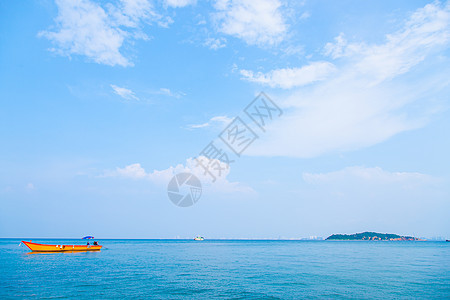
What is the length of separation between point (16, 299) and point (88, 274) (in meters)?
13.4

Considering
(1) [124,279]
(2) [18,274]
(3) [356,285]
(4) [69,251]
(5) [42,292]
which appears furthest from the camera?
(4) [69,251]

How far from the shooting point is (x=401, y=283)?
102ft

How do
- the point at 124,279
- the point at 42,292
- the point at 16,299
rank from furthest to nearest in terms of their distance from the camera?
the point at 124,279 < the point at 42,292 < the point at 16,299

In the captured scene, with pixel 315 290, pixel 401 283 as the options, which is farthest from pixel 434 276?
pixel 315 290

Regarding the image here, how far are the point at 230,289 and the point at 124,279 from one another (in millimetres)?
13025

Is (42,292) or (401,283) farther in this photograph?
(401,283)

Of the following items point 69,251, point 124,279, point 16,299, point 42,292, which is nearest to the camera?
point 16,299

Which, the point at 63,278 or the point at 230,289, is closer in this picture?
the point at 230,289

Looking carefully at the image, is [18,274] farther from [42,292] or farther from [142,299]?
[142,299]

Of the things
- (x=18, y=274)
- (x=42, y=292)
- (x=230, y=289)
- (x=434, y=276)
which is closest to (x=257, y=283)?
(x=230, y=289)

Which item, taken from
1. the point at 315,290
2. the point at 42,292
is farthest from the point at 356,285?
the point at 42,292

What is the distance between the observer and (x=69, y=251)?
75.2 m

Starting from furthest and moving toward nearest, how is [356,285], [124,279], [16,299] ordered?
1. [124,279]
2. [356,285]
3. [16,299]

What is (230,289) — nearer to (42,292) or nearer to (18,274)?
(42,292)
